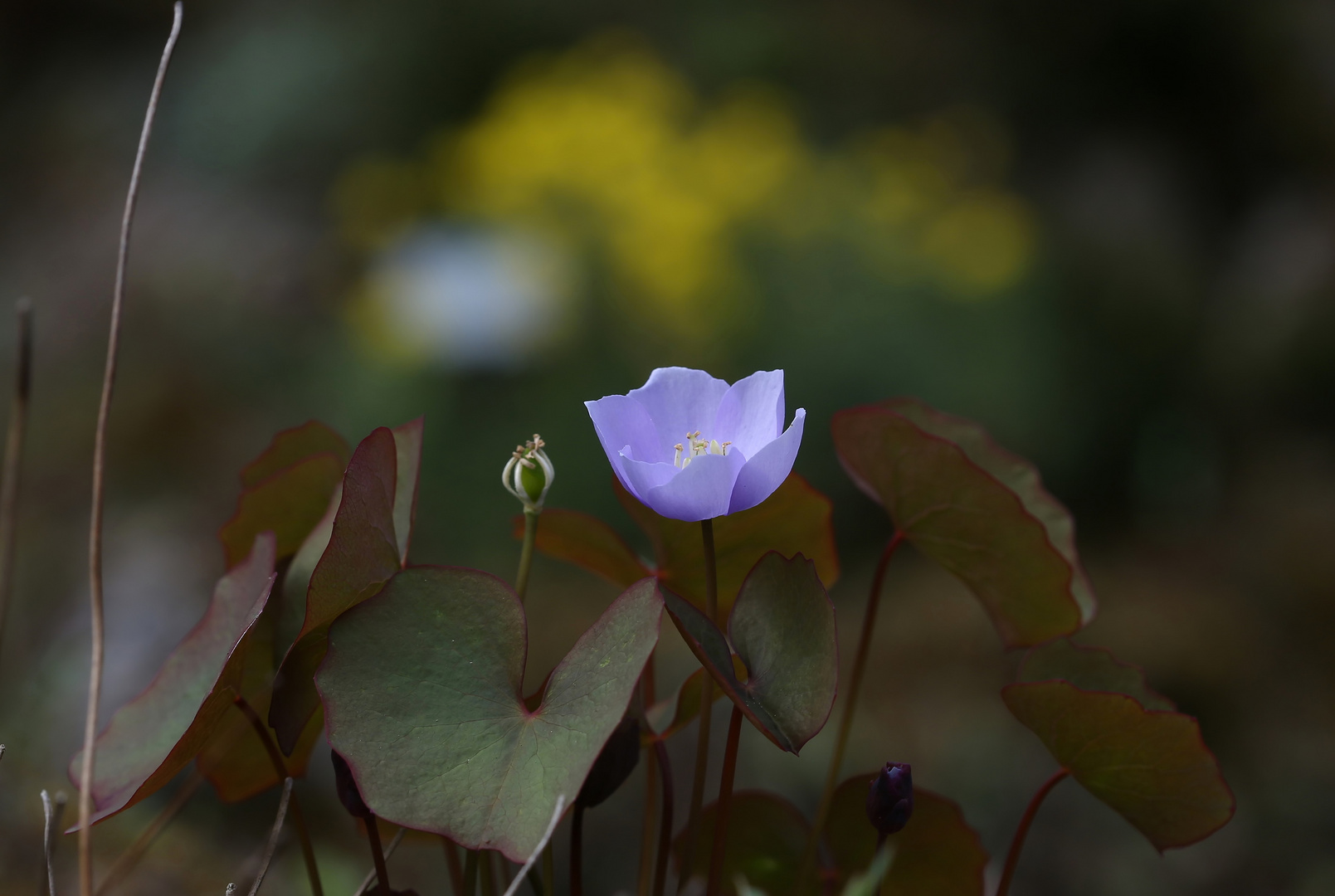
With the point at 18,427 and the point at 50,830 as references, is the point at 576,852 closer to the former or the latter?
the point at 50,830

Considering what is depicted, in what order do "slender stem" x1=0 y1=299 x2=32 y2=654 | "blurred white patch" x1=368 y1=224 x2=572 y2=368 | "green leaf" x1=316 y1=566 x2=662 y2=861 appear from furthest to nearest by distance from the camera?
"blurred white patch" x1=368 y1=224 x2=572 y2=368
"slender stem" x1=0 y1=299 x2=32 y2=654
"green leaf" x1=316 y1=566 x2=662 y2=861

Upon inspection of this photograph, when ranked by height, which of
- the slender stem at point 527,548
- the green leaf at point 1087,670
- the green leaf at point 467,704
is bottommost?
the green leaf at point 1087,670

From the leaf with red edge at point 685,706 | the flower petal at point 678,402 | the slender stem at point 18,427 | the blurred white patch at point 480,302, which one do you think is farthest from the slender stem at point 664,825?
the blurred white patch at point 480,302

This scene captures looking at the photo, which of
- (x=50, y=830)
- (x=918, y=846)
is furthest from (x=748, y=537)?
(x=50, y=830)

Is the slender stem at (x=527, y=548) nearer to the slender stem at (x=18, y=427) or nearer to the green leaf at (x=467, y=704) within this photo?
the green leaf at (x=467, y=704)

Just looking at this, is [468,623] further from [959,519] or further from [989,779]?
[989,779]

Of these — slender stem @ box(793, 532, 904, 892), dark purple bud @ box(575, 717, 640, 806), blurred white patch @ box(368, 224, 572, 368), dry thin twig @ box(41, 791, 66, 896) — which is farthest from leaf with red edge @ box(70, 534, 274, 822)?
blurred white patch @ box(368, 224, 572, 368)

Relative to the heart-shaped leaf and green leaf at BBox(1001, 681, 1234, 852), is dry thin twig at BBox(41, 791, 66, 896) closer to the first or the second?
the heart-shaped leaf
